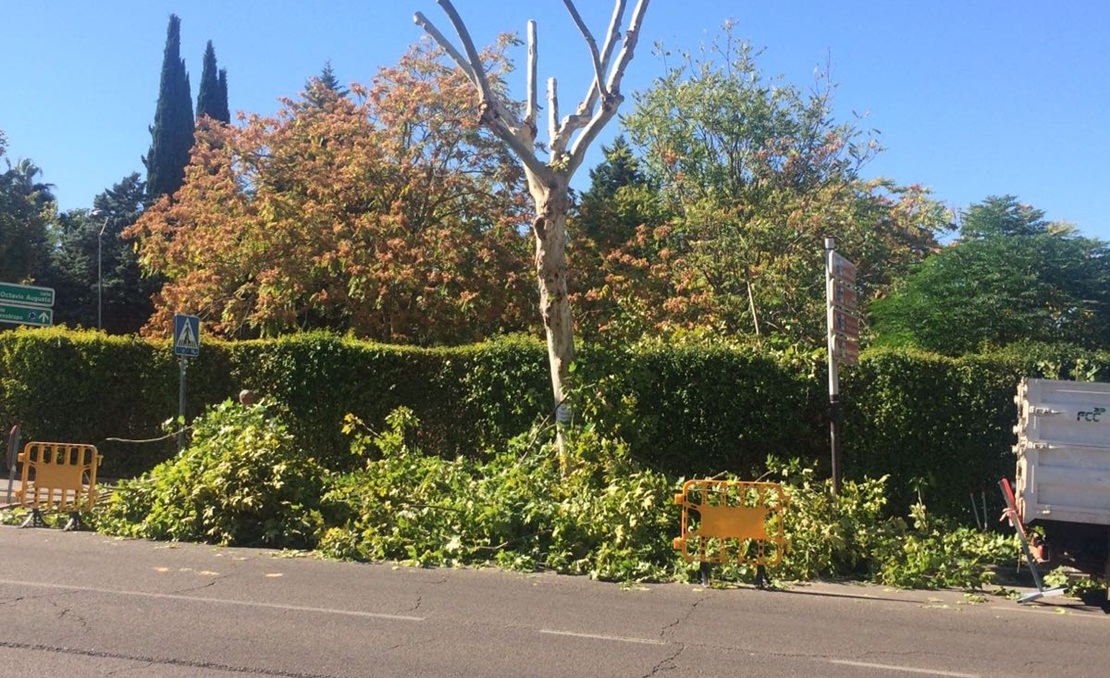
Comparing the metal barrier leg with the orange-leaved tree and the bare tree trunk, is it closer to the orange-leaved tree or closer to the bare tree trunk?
the bare tree trunk

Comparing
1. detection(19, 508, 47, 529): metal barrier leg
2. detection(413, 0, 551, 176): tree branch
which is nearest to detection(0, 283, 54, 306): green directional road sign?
detection(19, 508, 47, 529): metal barrier leg

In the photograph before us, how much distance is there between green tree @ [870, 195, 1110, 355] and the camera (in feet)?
50.5

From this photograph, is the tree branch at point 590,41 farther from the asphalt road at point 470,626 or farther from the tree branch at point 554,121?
the asphalt road at point 470,626

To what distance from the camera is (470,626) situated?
23.6 feet

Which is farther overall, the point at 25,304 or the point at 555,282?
the point at 25,304

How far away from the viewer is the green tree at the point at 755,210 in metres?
21.5

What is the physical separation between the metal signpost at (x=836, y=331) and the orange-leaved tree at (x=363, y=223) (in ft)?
35.0

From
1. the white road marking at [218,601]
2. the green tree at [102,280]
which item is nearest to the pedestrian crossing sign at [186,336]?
the white road marking at [218,601]

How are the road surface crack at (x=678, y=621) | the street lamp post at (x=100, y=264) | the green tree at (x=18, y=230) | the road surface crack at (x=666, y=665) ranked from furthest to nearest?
the street lamp post at (x=100, y=264) → the green tree at (x=18, y=230) → the road surface crack at (x=678, y=621) → the road surface crack at (x=666, y=665)

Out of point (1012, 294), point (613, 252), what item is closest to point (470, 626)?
point (1012, 294)

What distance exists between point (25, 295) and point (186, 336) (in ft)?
14.4

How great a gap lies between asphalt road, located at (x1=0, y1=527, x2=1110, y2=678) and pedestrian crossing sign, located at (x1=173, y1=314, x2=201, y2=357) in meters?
4.57

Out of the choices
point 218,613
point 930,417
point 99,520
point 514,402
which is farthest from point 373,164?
point 218,613

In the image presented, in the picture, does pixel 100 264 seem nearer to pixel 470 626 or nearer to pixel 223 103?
pixel 223 103
